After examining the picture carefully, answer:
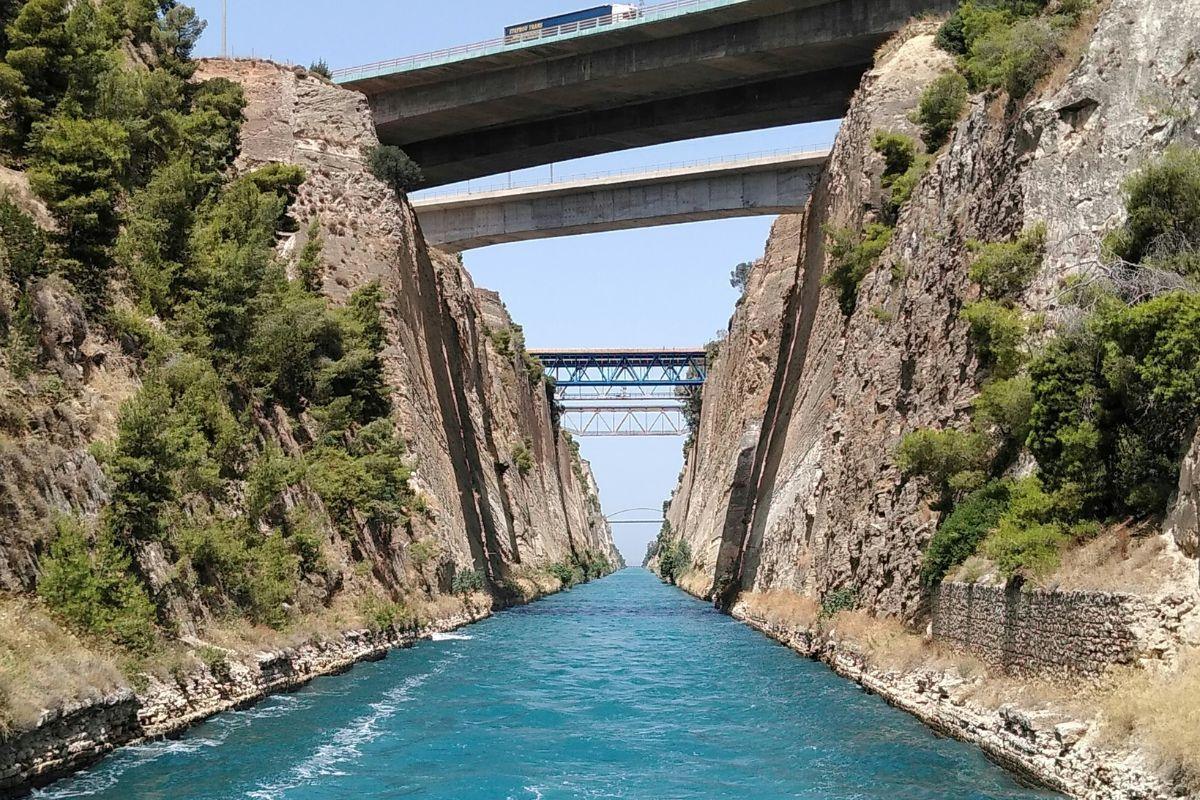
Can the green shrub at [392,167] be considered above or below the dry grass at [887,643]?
above

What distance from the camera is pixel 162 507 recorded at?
788 inches

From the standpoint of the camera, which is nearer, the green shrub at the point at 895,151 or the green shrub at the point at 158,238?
the green shrub at the point at 158,238

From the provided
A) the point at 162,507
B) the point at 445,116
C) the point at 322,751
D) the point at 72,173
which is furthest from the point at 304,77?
the point at 322,751

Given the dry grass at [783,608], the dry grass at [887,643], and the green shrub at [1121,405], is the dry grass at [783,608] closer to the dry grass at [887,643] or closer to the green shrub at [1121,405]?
the dry grass at [887,643]

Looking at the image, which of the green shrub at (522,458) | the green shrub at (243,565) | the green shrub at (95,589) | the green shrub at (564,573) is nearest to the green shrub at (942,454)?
the green shrub at (243,565)

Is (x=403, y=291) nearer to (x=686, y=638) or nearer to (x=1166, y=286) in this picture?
(x=686, y=638)

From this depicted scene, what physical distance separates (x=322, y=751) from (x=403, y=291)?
1216 inches

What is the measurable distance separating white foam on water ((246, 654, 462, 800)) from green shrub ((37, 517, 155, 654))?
3.10 m

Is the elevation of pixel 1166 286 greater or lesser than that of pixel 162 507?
greater

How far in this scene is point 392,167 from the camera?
1850 inches

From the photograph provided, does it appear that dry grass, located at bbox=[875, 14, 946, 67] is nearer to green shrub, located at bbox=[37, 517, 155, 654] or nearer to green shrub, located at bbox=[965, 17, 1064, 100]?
green shrub, located at bbox=[965, 17, 1064, 100]

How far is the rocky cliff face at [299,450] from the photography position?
16.1 meters

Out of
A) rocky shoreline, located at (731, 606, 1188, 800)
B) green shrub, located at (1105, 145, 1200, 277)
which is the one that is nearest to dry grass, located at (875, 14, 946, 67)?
green shrub, located at (1105, 145, 1200, 277)

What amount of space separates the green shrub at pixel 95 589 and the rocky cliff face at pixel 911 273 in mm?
13926
